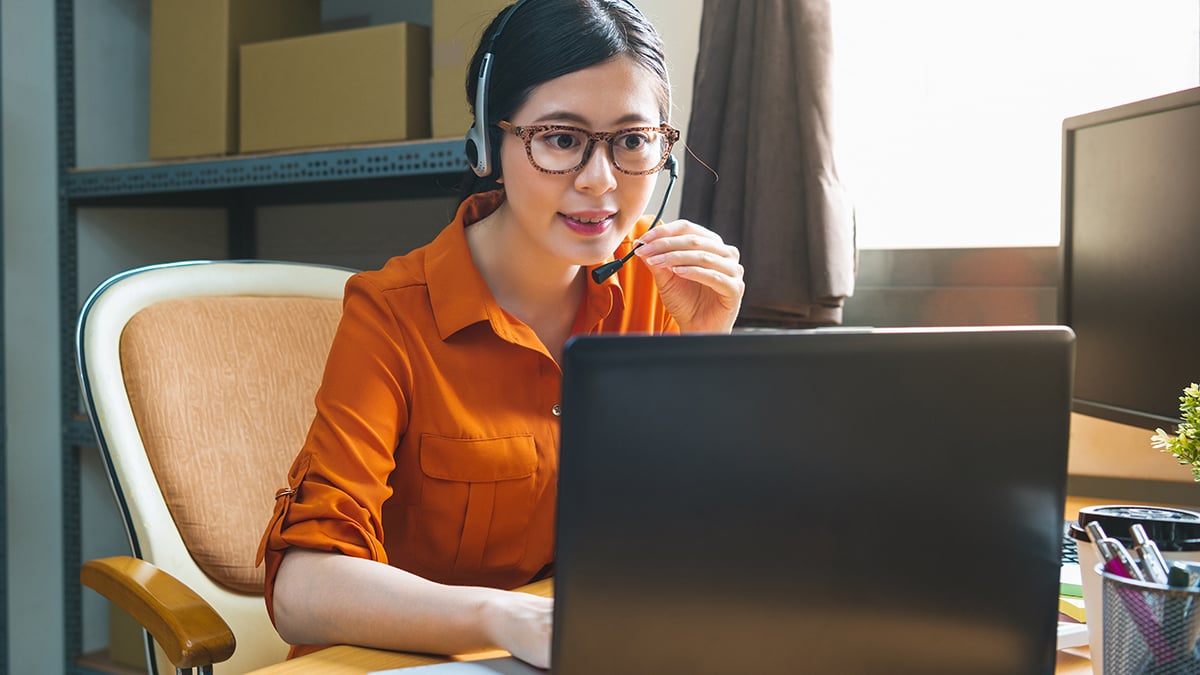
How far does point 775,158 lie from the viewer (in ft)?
5.16

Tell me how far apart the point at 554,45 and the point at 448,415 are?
0.37 meters

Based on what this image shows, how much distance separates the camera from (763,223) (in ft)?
5.16

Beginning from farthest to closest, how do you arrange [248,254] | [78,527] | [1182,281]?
[248,254] < [78,527] < [1182,281]

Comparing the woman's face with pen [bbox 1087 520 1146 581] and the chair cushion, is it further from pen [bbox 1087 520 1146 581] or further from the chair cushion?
pen [bbox 1087 520 1146 581]

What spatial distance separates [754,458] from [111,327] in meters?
0.93

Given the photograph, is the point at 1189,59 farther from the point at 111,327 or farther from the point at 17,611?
the point at 17,611

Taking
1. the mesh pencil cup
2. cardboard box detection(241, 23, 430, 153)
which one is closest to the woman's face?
the mesh pencil cup

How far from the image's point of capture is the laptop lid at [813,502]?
0.45 m

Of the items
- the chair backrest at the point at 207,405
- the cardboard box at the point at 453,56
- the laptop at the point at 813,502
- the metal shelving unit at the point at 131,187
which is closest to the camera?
A: the laptop at the point at 813,502

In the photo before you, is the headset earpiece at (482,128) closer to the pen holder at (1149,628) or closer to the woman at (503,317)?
the woman at (503,317)

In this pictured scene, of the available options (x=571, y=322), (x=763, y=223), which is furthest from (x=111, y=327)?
(x=763, y=223)

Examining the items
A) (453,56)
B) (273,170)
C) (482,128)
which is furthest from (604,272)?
(273,170)

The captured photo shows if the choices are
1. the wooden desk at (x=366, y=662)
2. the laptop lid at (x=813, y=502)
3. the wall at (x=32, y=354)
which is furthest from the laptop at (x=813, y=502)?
the wall at (x=32, y=354)

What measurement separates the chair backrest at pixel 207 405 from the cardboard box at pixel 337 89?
56 centimetres
